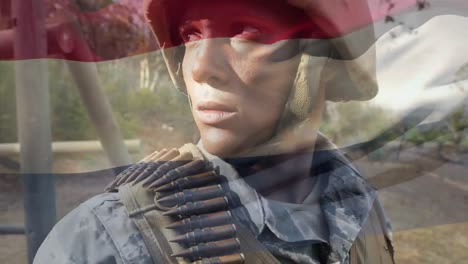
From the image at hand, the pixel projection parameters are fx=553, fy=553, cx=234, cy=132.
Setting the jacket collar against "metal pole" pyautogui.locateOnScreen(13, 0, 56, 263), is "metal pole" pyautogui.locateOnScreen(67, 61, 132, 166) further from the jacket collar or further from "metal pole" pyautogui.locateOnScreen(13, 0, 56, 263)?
the jacket collar

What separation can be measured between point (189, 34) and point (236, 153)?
0.19 m

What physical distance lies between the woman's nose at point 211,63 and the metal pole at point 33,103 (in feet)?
0.64

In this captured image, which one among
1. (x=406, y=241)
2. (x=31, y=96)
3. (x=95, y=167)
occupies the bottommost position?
(x=406, y=241)

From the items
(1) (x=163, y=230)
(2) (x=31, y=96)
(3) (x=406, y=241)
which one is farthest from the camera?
(3) (x=406, y=241)

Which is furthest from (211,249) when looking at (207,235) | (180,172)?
(180,172)

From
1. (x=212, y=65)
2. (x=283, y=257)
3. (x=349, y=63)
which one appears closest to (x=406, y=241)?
(x=283, y=257)

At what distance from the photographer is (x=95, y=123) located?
713 millimetres

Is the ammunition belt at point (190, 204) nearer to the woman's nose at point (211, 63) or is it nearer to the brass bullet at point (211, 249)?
the brass bullet at point (211, 249)

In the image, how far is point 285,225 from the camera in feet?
2.91

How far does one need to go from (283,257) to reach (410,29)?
40cm

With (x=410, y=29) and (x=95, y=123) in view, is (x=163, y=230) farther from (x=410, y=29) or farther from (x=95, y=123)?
(x=410, y=29)

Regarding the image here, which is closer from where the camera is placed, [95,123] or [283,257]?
[95,123]

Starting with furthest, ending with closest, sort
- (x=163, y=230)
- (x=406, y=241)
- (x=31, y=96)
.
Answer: (x=406, y=241) < (x=163, y=230) < (x=31, y=96)

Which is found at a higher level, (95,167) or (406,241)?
(95,167)
